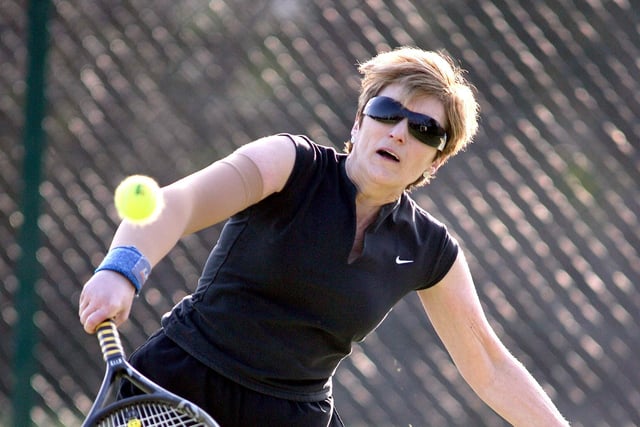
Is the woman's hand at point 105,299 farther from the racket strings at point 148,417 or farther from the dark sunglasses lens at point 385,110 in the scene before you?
the dark sunglasses lens at point 385,110

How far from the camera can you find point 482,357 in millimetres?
2795

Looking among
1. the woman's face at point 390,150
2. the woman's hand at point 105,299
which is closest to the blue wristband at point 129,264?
the woman's hand at point 105,299

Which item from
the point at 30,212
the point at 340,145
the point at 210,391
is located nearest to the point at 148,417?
the point at 210,391

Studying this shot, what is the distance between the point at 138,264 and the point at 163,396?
252 millimetres

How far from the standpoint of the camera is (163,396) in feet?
6.82

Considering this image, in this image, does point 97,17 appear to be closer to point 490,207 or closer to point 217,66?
point 217,66

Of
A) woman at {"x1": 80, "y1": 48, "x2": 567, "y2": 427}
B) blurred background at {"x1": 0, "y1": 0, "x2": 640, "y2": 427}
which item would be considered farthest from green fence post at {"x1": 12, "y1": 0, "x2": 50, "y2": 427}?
woman at {"x1": 80, "y1": 48, "x2": 567, "y2": 427}

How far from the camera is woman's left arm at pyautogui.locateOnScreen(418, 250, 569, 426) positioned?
2.75 meters

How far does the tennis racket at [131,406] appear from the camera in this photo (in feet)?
6.72

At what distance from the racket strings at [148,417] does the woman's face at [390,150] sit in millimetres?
741

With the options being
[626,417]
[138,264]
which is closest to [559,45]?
[626,417]

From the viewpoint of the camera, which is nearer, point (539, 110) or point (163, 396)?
point (163, 396)

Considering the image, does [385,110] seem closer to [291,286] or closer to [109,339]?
[291,286]

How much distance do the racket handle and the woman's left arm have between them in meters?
0.95
